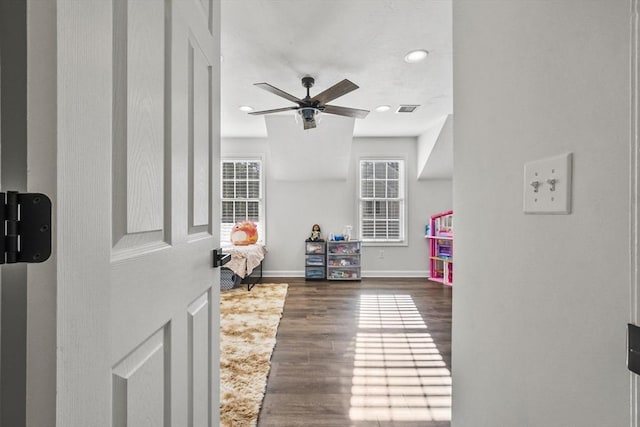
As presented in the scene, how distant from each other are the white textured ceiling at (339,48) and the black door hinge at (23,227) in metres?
2.03

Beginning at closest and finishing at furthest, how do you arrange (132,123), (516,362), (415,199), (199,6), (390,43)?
(132,123), (516,362), (199,6), (390,43), (415,199)

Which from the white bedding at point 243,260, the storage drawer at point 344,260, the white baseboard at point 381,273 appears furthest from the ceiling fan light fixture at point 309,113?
the white baseboard at point 381,273

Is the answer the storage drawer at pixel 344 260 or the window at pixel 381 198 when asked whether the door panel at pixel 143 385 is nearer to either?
the storage drawer at pixel 344 260

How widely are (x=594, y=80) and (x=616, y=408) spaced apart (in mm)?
551

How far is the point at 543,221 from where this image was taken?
0.65 meters

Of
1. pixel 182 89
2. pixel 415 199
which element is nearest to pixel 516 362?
pixel 182 89

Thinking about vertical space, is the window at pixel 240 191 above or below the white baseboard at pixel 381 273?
above

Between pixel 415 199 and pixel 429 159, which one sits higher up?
pixel 429 159

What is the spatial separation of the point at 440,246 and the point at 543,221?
4.74m

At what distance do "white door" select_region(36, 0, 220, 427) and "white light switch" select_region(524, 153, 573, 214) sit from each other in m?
0.84

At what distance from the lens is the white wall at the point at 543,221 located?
499mm

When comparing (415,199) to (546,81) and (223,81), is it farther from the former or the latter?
(546,81)

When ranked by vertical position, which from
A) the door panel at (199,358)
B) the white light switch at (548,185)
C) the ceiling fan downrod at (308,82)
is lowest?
the door panel at (199,358)

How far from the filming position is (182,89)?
841 millimetres
